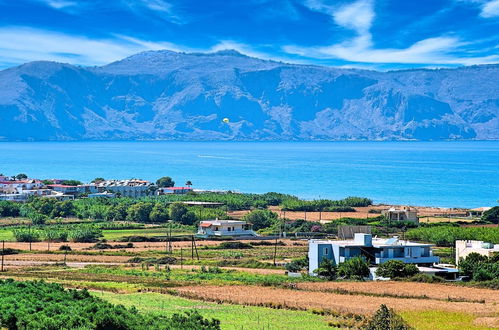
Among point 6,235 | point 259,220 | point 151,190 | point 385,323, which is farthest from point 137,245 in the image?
point 151,190

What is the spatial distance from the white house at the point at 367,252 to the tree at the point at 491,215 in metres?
31.0

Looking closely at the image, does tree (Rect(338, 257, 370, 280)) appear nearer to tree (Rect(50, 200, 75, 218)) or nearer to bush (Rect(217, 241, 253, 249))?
bush (Rect(217, 241, 253, 249))

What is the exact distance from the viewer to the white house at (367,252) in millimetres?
45125

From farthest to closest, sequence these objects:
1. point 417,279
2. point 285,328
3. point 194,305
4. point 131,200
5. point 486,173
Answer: point 486,173 → point 131,200 → point 417,279 → point 194,305 → point 285,328

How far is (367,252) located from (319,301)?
11.9m

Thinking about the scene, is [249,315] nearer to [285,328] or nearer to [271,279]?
[285,328]

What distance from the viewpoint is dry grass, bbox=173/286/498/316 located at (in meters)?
32.6

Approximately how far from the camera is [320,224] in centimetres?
7294

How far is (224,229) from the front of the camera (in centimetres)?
6762

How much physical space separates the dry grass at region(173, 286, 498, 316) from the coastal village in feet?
0.15

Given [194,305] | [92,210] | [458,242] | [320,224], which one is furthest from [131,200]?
[194,305]

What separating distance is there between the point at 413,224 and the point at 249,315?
140 feet

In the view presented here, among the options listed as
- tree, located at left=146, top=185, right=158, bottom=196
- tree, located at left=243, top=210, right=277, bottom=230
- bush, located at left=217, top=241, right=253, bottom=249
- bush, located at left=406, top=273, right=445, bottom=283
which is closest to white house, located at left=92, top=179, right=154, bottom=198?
tree, located at left=146, top=185, right=158, bottom=196

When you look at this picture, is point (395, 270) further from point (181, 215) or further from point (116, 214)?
point (116, 214)
